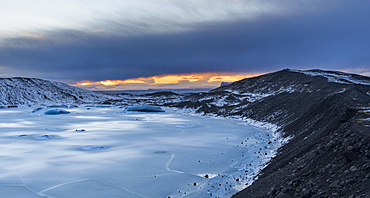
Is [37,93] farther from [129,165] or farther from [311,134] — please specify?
[311,134]

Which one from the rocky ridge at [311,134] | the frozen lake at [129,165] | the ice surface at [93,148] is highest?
the rocky ridge at [311,134]

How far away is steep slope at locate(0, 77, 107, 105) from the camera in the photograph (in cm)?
8394

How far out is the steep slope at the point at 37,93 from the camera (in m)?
83.9

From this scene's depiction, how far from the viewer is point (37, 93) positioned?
92.3 m

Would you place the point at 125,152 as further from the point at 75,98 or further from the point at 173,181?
the point at 75,98

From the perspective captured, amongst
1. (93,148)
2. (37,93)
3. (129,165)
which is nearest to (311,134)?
(129,165)

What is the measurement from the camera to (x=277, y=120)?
25.8 m

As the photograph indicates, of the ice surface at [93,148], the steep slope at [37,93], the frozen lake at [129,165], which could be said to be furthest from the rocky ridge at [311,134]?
the steep slope at [37,93]

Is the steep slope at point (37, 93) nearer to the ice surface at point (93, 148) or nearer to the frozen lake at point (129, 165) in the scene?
the frozen lake at point (129, 165)

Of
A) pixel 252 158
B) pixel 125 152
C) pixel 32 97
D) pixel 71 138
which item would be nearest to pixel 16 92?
pixel 32 97

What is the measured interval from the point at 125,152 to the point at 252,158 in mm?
7073

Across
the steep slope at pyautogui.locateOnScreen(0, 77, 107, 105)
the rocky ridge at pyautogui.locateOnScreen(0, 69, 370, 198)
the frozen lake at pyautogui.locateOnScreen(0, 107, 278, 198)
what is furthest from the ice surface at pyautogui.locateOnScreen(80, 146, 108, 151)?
the steep slope at pyautogui.locateOnScreen(0, 77, 107, 105)

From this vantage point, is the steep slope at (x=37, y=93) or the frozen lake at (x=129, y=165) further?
the steep slope at (x=37, y=93)

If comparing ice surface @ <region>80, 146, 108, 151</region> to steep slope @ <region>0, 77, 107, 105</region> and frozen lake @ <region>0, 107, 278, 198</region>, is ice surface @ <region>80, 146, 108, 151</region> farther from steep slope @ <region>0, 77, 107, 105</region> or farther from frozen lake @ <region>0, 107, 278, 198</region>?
steep slope @ <region>0, 77, 107, 105</region>
